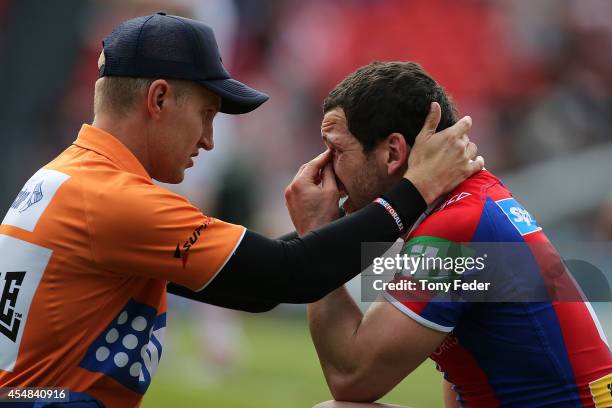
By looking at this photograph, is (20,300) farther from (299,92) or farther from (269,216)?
(299,92)

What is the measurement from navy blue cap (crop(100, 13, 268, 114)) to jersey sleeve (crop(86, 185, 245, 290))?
44 cm

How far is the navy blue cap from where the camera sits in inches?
142

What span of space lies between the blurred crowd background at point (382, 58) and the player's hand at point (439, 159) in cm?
866

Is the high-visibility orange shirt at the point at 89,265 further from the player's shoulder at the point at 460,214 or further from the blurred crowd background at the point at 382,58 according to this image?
A: the blurred crowd background at the point at 382,58

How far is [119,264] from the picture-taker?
11.1 ft

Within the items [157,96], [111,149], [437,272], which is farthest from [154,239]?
[437,272]

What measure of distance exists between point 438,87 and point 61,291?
1.55m

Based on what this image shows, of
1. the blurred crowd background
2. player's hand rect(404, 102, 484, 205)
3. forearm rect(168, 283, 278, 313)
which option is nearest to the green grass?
the blurred crowd background

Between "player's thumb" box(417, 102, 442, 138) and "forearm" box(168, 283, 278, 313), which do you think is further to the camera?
"forearm" box(168, 283, 278, 313)

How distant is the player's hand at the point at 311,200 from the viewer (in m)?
3.89

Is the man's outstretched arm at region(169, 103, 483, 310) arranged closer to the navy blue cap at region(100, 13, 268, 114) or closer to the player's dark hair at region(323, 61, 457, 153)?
the player's dark hair at region(323, 61, 457, 153)

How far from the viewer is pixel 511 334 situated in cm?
355

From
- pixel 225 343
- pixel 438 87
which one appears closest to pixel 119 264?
pixel 438 87

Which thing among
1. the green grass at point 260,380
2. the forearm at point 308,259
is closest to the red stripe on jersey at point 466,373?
the forearm at point 308,259
